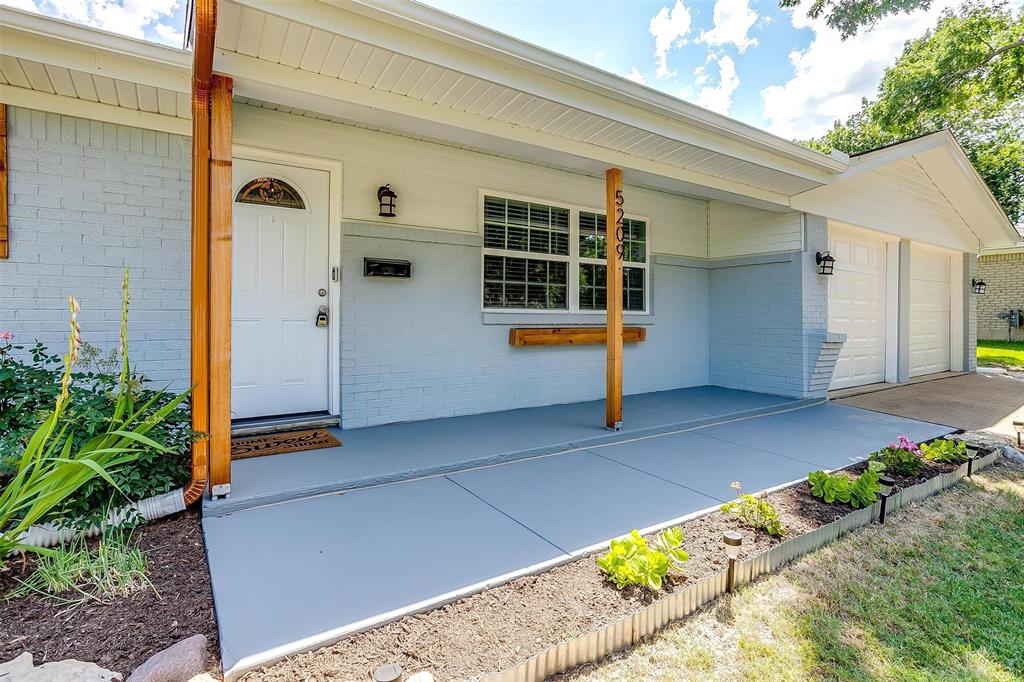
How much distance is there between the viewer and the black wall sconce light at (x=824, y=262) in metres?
5.94

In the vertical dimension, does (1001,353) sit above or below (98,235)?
below

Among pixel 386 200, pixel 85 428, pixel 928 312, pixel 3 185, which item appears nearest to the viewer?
pixel 85 428

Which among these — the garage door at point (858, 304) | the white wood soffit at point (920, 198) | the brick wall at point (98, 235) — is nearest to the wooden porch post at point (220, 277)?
the brick wall at point (98, 235)

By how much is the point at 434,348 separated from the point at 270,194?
6.18 ft

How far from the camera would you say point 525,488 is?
3158 millimetres

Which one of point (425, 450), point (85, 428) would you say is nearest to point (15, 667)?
point (85, 428)

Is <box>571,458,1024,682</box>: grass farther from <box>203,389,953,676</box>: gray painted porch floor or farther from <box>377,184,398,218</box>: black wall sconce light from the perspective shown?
<box>377,184,398,218</box>: black wall sconce light

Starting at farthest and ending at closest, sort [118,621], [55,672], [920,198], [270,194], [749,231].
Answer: [920,198], [749,231], [270,194], [118,621], [55,672]

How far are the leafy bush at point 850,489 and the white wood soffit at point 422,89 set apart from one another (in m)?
2.81

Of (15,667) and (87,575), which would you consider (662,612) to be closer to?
(15,667)

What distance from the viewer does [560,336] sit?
5.33 meters

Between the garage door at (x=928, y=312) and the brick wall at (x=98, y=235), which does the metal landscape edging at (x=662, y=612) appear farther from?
the garage door at (x=928, y=312)

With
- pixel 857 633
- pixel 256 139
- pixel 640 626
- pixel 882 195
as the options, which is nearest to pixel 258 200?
pixel 256 139

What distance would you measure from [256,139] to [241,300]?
1249 millimetres
